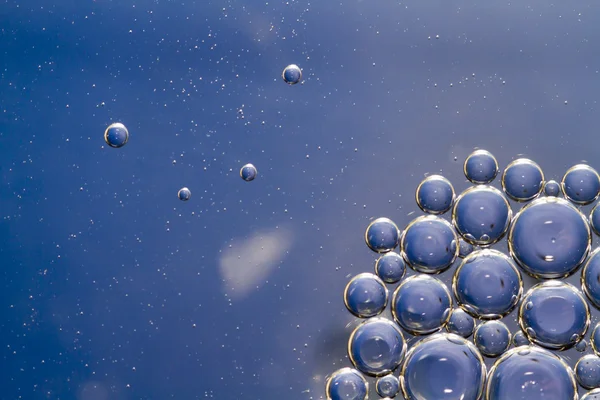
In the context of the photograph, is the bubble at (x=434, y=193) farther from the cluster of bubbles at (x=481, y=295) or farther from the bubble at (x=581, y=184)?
the bubble at (x=581, y=184)

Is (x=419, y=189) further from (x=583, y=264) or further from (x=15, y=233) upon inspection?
(x=15, y=233)

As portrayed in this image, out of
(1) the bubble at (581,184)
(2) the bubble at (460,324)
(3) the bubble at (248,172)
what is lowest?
(2) the bubble at (460,324)

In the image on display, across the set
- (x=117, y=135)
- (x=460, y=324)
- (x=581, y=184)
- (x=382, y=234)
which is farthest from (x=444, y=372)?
(x=117, y=135)

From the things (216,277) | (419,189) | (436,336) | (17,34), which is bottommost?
(436,336)

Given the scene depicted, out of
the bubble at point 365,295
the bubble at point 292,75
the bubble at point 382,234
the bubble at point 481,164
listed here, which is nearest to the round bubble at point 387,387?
the bubble at point 365,295

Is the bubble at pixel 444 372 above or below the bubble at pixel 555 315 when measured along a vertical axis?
above

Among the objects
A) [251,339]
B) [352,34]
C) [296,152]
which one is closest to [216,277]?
[251,339]

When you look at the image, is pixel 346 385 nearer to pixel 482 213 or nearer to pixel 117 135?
pixel 482 213
